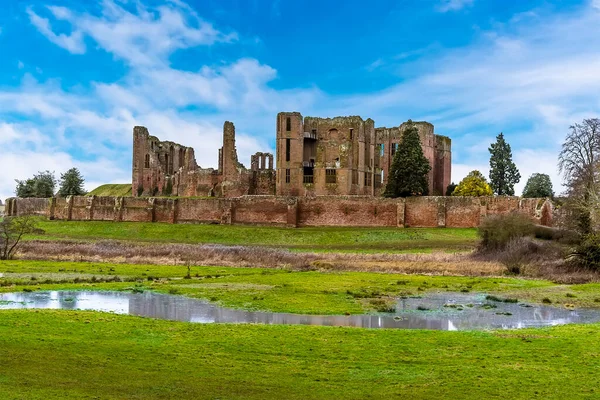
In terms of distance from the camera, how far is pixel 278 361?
50.3 ft

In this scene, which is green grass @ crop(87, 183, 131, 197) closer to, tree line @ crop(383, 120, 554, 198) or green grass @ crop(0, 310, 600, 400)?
tree line @ crop(383, 120, 554, 198)

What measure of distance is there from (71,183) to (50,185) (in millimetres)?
8358

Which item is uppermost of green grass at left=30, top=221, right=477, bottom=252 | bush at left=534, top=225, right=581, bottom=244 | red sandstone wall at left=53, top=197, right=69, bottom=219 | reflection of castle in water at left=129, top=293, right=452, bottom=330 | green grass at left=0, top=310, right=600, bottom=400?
red sandstone wall at left=53, top=197, right=69, bottom=219

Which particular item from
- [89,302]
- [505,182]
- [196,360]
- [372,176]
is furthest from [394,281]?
[505,182]

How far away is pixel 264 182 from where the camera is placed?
9362cm

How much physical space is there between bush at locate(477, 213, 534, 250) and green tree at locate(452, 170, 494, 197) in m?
36.6

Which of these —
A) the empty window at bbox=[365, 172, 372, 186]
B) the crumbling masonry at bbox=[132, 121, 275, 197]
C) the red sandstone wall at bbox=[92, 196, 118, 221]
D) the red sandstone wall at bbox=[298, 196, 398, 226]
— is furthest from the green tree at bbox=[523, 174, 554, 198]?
the red sandstone wall at bbox=[92, 196, 118, 221]

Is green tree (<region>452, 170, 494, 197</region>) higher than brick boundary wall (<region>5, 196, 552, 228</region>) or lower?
higher

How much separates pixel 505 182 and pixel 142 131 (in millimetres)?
52760

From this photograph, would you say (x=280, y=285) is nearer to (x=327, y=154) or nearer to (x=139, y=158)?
(x=327, y=154)

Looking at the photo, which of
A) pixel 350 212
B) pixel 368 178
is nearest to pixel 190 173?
pixel 368 178

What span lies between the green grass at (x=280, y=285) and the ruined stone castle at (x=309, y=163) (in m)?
46.0

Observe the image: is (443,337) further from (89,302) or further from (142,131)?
(142,131)

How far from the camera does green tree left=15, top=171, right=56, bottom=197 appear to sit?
376 ft
